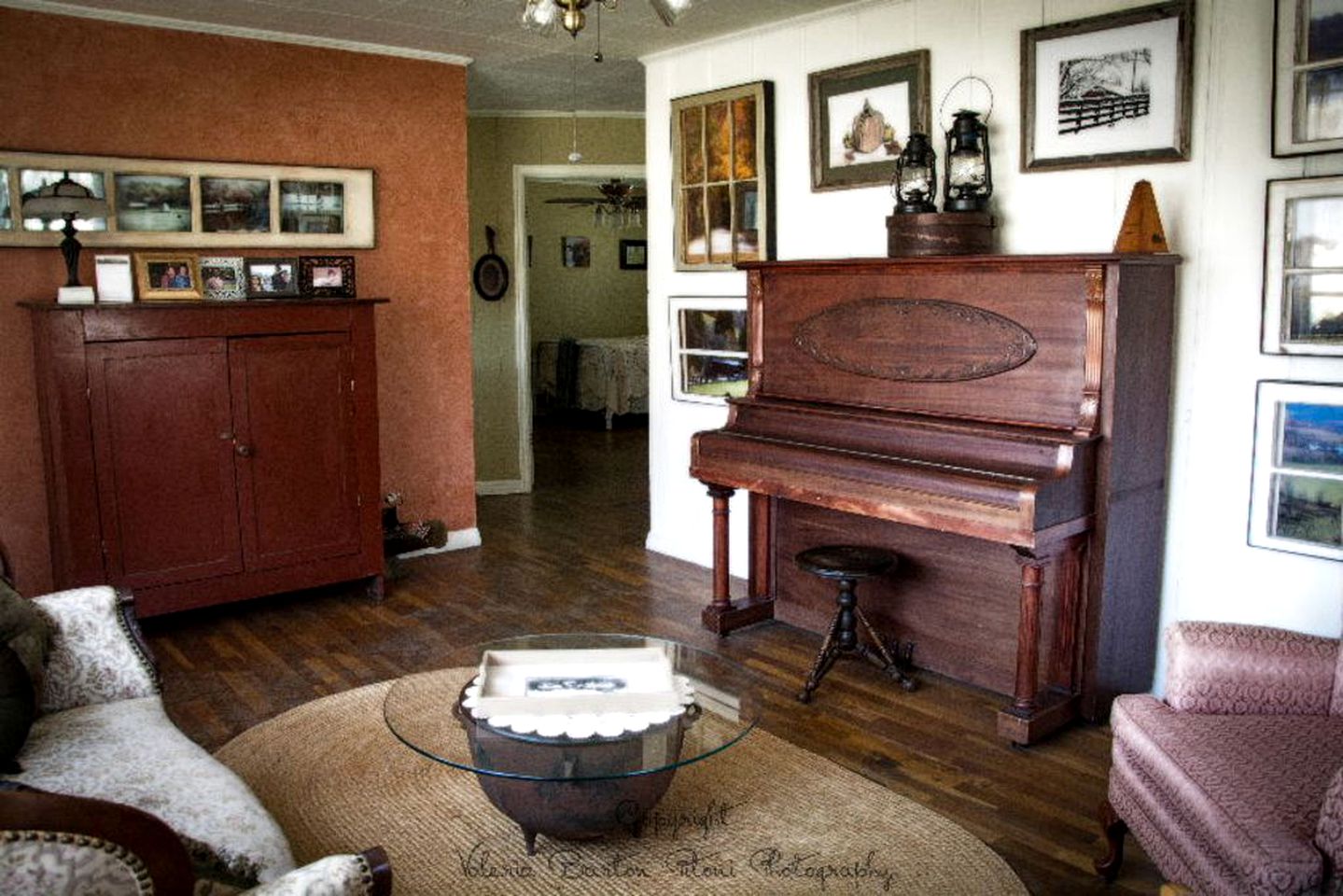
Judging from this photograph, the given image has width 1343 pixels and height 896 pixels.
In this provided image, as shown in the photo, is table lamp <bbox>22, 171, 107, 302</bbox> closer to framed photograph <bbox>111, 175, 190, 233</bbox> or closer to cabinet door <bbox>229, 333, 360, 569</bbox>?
framed photograph <bbox>111, 175, 190, 233</bbox>

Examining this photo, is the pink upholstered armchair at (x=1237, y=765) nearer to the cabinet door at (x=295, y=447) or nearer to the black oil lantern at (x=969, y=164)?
the black oil lantern at (x=969, y=164)

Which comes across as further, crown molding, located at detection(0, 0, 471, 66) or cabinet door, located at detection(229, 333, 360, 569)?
cabinet door, located at detection(229, 333, 360, 569)

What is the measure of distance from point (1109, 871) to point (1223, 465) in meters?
1.42

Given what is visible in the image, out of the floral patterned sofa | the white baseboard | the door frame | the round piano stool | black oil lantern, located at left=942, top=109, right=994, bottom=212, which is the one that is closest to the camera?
the floral patterned sofa

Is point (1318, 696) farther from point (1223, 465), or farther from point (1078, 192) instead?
point (1078, 192)

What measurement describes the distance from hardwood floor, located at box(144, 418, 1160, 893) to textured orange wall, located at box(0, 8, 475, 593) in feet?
2.11

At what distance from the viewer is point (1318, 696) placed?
246cm

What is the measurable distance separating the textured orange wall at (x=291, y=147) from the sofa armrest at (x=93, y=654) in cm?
196

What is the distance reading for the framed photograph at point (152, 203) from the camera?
180 inches

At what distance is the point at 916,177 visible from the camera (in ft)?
12.9

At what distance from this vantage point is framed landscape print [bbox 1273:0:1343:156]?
3.10 metres

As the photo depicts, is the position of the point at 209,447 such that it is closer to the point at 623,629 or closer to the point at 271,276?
the point at 271,276

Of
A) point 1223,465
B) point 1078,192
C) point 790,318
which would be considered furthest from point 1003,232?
point 1223,465

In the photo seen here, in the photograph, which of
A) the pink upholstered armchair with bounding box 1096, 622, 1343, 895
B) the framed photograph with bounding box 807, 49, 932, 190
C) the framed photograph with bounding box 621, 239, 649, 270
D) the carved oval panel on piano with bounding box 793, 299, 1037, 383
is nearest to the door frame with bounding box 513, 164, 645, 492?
the framed photograph with bounding box 807, 49, 932, 190
